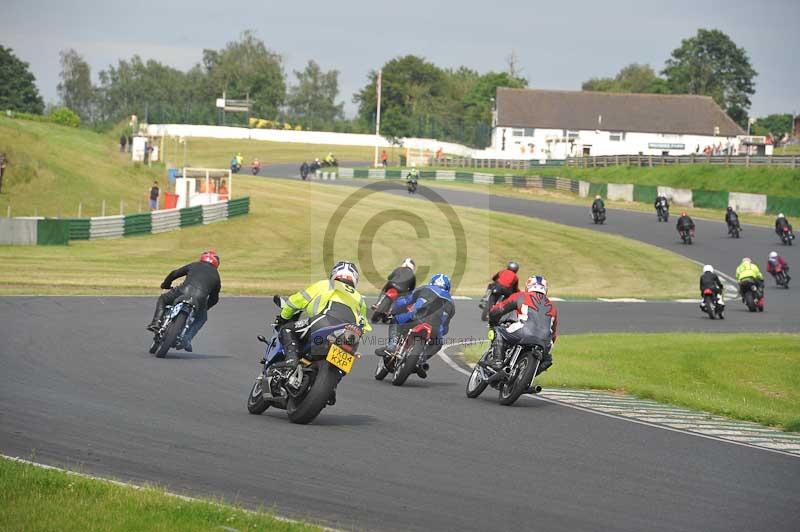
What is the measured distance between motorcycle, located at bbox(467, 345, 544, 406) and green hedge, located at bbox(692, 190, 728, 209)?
185ft

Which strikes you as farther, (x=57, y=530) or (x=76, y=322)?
(x=76, y=322)

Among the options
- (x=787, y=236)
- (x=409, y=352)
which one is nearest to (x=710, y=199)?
(x=787, y=236)

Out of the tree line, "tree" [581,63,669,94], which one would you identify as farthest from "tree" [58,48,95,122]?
"tree" [581,63,669,94]

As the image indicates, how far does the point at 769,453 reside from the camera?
37.3 feet

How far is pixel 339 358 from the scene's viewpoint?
10.5 meters

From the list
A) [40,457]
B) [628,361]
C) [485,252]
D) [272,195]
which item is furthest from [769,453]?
[272,195]

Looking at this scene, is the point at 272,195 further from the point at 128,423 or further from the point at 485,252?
the point at 128,423

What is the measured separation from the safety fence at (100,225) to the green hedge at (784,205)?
30.9 m

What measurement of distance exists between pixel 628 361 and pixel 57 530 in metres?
16.0

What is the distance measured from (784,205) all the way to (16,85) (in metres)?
102

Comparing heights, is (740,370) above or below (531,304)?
below

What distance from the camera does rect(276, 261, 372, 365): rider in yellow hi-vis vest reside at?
1092 centimetres

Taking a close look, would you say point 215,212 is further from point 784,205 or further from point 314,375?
point 314,375

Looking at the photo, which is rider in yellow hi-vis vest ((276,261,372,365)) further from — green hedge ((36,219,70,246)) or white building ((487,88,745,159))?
white building ((487,88,745,159))
